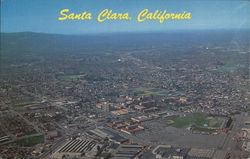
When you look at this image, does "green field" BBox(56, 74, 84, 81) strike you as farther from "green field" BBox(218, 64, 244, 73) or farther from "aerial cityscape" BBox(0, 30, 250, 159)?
"green field" BBox(218, 64, 244, 73)

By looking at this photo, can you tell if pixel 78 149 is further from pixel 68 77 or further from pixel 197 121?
pixel 68 77

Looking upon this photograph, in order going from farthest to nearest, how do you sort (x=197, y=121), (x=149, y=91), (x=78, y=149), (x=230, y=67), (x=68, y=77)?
(x=68, y=77), (x=230, y=67), (x=149, y=91), (x=197, y=121), (x=78, y=149)

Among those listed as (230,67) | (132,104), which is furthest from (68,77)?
(230,67)

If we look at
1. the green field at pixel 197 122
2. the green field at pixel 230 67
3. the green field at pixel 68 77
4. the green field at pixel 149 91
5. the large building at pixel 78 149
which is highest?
the green field at pixel 230 67

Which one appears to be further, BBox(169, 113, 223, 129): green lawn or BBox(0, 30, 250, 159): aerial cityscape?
BBox(169, 113, 223, 129): green lawn

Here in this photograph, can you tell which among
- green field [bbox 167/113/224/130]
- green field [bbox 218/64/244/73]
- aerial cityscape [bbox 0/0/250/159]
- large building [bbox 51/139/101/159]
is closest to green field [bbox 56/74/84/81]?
aerial cityscape [bbox 0/0/250/159]

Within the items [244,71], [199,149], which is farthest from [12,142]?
[244,71]

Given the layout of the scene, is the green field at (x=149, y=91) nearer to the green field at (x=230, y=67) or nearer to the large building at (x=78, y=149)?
the green field at (x=230, y=67)

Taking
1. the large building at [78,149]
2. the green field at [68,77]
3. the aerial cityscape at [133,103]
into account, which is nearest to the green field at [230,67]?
the aerial cityscape at [133,103]
